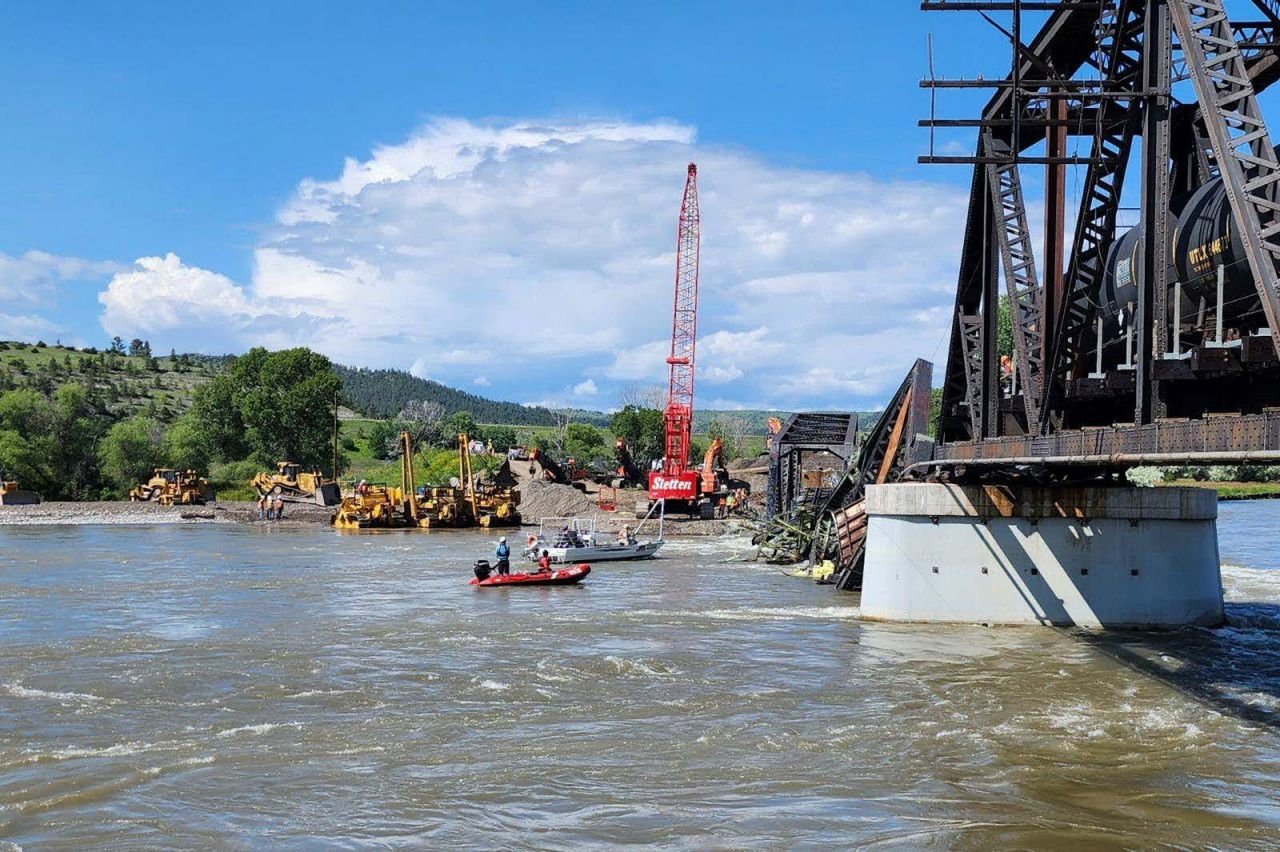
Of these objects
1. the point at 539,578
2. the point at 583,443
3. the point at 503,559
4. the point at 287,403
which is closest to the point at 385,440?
the point at 583,443

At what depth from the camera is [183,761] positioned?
1844cm

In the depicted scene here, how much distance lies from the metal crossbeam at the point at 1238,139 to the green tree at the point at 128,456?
118 m

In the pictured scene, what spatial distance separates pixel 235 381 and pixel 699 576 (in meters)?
99.5

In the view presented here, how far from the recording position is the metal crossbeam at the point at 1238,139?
1433 centimetres

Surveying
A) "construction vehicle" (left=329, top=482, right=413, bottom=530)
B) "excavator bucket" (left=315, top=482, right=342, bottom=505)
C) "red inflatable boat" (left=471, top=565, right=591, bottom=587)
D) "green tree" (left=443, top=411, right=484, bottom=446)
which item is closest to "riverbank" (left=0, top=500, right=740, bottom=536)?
"excavator bucket" (left=315, top=482, right=342, bottom=505)

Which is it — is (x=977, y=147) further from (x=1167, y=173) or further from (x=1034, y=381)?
(x=1167, y=173)

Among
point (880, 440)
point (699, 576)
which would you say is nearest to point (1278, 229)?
point (880, 440)

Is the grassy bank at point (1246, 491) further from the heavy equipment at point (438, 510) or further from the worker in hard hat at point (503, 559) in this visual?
the worker in hard hat at point (503, 559)

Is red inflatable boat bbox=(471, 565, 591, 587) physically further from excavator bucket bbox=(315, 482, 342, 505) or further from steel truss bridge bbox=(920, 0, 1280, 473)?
excavator bucket bbox=(315, 482, 342, 505)

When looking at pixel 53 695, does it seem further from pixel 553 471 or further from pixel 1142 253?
pixel 553 471

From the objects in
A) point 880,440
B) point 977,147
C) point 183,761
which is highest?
point 977,147

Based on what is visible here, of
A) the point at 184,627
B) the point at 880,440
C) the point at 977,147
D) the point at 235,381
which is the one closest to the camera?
the point at 977,147

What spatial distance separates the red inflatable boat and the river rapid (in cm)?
567

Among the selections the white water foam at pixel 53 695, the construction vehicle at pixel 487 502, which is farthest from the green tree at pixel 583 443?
the white water foam at pixel 53 695
